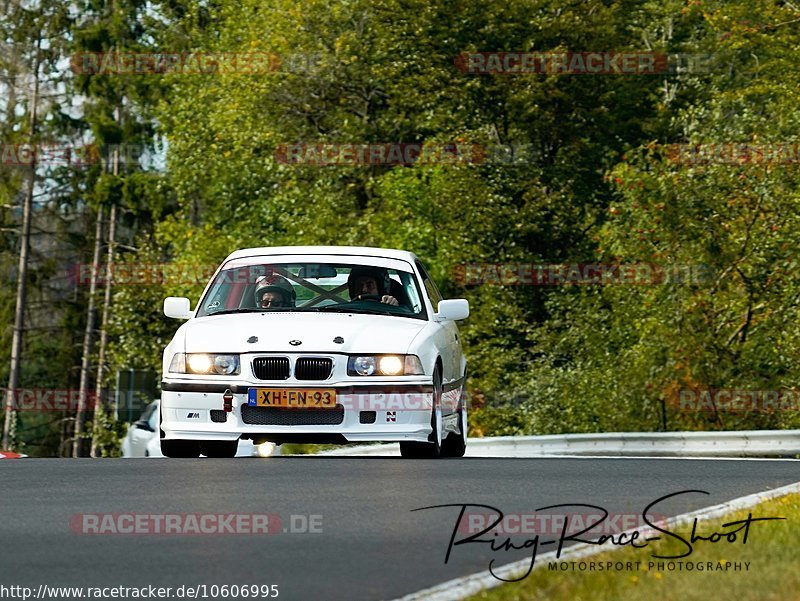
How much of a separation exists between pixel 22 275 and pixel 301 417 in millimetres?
46325

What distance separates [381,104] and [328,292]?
98.2 ft

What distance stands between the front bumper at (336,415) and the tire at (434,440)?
18cm

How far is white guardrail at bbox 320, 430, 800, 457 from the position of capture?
63.7ft

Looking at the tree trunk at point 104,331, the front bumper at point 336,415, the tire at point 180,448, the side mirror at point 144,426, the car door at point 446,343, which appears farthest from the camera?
the tree trunk at point 104,331

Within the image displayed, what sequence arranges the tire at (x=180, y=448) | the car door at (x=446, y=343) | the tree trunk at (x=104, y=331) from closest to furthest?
the tire at (x=180, y=448) < the car door at (x=446, y=343) < the tree trunk at (x=104, y=331)

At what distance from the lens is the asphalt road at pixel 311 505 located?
7836 mm

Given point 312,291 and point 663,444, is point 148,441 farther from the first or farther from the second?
point 312,291

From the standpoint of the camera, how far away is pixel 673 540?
29.0 ft

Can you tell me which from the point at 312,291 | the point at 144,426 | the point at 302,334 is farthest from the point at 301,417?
the point at 144,426

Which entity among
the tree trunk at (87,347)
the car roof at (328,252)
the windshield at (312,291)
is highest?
the car roof at (328,252)

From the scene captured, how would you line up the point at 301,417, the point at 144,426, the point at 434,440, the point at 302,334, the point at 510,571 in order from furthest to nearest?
the point at 144,426
the point at 434,440
the point at 302,334
the point at 301,417
the point at 510,571

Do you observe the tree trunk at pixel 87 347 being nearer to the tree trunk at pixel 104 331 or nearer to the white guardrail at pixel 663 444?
the tree trunk at pixel 104 331

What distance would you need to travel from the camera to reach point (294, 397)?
48.2ft

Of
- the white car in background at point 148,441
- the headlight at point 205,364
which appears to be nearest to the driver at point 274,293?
the headlight at point 205,364
